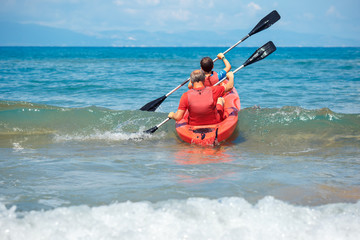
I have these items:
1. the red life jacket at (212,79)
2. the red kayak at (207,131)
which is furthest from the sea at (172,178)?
the red life jacket at (212,79)

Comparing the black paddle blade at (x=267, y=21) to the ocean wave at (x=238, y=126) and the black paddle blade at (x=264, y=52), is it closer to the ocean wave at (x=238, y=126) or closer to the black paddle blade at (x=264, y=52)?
the black paddle blade at (x=264, y=52)

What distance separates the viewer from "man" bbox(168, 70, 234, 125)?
6160 mm

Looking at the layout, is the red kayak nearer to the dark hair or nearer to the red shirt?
the red shirt

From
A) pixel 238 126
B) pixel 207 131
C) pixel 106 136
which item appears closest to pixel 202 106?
pixel 207 131

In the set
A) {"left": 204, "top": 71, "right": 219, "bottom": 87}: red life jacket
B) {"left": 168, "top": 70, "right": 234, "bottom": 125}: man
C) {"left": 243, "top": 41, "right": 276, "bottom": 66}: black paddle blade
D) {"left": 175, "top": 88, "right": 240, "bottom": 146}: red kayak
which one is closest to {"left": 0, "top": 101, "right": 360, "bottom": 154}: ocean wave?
{"left": 175, "top": 88, "right": 240, "bottom": 146}: red kayak

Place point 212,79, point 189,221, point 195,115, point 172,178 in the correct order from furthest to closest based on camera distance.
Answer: point 212,79 < point 195,115 < point 172,178 < point 189,221

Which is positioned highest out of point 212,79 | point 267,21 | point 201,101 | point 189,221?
point 267,21

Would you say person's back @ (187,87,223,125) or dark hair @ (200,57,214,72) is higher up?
dark hair @ (200,57,214,72)

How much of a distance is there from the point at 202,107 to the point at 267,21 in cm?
363

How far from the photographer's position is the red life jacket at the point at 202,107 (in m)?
6.18

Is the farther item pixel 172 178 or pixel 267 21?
pixel 267 21

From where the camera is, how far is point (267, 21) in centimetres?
883

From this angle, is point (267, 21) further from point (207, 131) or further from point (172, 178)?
point (172, 178)

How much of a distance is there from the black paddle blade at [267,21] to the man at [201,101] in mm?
2690
